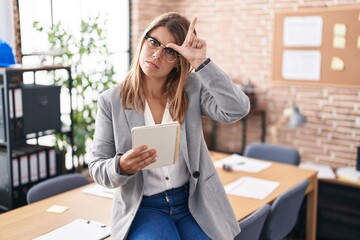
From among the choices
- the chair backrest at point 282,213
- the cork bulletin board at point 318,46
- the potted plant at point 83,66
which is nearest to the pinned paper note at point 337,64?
the cork bulletin board at point 318,46

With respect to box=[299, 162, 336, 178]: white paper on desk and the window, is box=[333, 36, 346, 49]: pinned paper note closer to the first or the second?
box=[299, 162, 336, 178]: white paper on desk

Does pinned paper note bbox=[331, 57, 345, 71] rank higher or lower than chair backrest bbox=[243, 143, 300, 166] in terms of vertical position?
higher

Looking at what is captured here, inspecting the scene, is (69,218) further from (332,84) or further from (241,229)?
(332,84)

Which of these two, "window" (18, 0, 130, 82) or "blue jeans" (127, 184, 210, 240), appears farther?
"window" (18, 0, 130, 82)

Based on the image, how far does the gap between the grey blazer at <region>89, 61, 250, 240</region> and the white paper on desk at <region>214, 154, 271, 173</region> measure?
1358mm

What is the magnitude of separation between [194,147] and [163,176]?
0.18 metres

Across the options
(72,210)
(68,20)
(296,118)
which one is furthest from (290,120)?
(72,210)

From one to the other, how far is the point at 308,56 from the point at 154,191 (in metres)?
3.34

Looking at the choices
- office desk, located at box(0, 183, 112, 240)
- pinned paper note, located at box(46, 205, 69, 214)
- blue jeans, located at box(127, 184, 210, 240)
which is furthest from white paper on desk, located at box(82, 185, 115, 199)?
→ blue jeans, located at box(127, 184, 210, 240)

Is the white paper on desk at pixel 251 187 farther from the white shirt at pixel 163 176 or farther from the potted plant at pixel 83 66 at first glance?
the potted plant at pixel 83 66

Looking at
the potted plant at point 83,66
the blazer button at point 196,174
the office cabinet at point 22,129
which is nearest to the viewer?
the blazer button at point 196,174

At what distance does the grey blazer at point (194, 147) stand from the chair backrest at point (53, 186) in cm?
99

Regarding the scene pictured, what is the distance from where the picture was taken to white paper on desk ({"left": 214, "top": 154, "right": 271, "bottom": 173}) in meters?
3.23

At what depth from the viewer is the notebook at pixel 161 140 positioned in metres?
1.59
